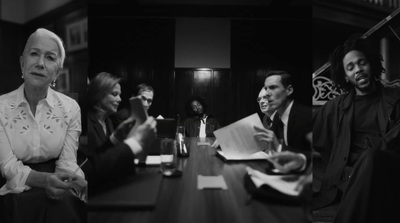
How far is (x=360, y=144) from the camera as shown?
1387mm

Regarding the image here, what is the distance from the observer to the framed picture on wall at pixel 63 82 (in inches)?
44.4

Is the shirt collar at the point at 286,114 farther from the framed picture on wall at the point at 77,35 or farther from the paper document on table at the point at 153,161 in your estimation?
the framed picture on wall at the point at 77,35

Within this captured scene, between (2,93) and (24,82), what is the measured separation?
0.11 meters

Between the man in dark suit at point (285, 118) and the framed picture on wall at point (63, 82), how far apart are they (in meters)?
0.76

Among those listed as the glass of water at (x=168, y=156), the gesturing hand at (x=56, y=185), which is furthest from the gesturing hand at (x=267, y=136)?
the gesturing hand at (x=56, y=185)

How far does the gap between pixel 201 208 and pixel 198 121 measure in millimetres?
234

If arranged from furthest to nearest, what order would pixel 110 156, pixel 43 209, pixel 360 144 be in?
pixel 360 144
pixel 43 209
pixel 110 156

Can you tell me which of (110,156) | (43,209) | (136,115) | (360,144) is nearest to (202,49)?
(136,115)

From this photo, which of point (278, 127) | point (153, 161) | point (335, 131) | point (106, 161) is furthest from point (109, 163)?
point (335, 131)

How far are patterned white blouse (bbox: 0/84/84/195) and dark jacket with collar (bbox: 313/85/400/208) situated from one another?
1.07 m

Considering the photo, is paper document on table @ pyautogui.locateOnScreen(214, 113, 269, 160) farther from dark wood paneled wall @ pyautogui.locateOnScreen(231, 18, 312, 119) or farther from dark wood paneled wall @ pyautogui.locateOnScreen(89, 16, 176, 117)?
dark wood paneled wall @ pyautogui.locateOnScreen(89, 16, 176, 117)

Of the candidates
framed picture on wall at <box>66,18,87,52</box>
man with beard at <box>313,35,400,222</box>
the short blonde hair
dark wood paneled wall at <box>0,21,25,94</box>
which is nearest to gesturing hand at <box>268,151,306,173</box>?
man with beard at <box>313,35,400,222</box>

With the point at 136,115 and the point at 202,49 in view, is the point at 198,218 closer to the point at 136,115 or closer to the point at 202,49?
the point at 136,115

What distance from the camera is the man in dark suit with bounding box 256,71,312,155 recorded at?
32.2 inches
